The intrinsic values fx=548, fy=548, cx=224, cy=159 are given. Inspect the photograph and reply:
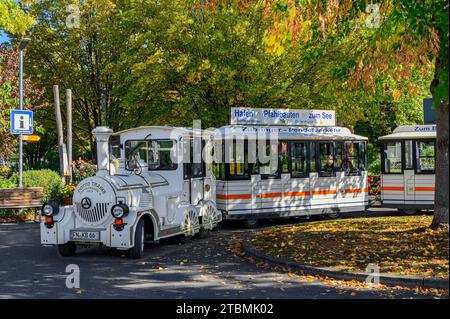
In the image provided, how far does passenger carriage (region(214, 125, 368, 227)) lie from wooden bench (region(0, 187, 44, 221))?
618cm

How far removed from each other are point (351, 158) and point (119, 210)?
9045 millimetres

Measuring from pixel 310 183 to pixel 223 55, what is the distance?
7903 millimetres

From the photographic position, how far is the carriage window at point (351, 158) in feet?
55.4

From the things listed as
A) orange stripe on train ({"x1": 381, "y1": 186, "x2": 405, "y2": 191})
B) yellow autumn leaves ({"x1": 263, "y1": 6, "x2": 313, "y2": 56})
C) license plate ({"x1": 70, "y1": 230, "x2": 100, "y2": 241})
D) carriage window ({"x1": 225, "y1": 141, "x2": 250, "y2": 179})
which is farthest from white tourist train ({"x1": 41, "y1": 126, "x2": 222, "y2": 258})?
orange stripe on train ({"x1": 381, "y1": 186, "x2": 405, "y2": 191})

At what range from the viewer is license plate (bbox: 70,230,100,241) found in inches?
410

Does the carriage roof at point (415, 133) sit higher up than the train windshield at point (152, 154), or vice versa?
the carriage roof at point (415, 133)

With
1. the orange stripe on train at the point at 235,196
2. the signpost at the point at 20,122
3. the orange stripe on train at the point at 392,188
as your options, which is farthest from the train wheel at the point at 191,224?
the signpost at the point at 20,122

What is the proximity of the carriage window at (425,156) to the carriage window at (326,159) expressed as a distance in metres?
2.78

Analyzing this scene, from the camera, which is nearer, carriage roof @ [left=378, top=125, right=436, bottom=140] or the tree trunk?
the tree trunk

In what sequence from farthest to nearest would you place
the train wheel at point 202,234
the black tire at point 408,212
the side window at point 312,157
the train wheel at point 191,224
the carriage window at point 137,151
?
the black tire at point 408,212 → the side window at point 312,157 → the train wheel at point 202,234 → the carriage window at point 137,151 → the train wheel at point 191,224

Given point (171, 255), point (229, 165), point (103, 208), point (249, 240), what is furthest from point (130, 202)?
point (229, 165)

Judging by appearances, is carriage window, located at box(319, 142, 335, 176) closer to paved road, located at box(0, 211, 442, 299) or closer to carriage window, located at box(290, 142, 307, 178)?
carriage window, located at box(290, 142, 307, 178)

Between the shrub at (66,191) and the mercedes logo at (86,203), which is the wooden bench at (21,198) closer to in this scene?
the shrub at (66,191)

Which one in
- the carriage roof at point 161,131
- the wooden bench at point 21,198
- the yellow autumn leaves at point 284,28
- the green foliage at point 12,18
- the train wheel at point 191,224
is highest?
the green foliage at point 12,18
